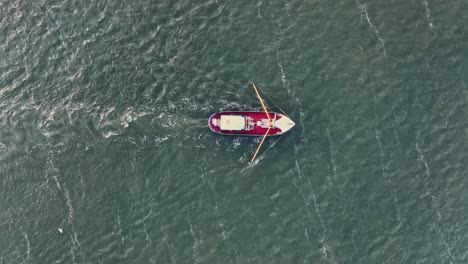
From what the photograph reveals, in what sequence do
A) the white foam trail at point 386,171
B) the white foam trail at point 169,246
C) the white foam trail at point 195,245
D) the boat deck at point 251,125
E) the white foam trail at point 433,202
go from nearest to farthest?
1. the white foam trail at point 433,202
2. the white foam trail at point 386,171
3. the white foam trail at point 195,245
4. the white foam trail at point 169,246
5. the boat deck at point 251,125

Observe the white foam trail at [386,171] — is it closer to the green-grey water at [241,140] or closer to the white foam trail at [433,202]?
the green-grey water at [241,140]

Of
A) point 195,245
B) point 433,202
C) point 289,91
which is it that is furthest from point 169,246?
→ point 433,202

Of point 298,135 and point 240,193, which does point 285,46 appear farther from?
point 240,193

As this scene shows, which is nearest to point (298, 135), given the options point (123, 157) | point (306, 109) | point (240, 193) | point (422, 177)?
point (306, 109)

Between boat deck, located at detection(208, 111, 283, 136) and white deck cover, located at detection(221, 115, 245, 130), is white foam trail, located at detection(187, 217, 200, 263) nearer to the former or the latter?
boat deck, located at detection(208, 111, 283, 136)

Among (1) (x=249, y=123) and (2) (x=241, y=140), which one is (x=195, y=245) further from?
(1) (x=249, y=123)

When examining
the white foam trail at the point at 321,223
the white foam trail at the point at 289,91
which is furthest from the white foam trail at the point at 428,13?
the white foam trail at the point at 321,223
